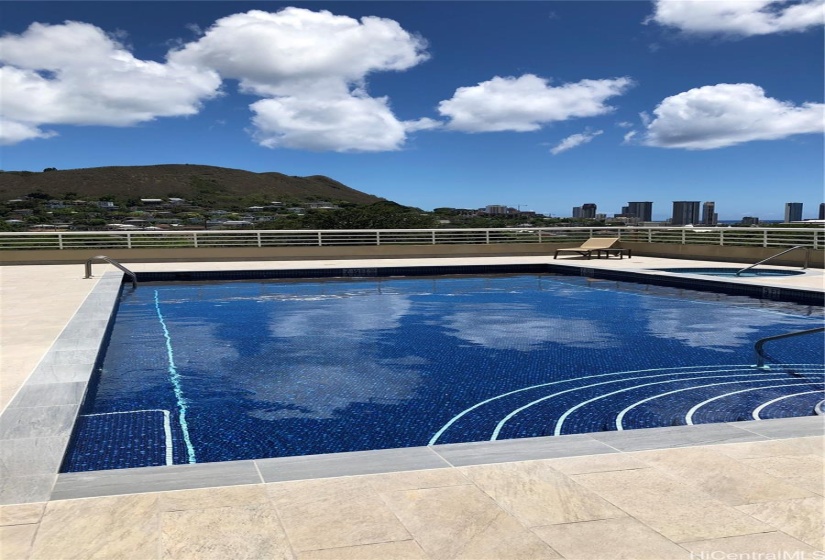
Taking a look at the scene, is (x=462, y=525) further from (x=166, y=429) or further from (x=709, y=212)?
(x=709, y=212)

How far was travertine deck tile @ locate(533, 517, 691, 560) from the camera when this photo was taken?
1.79m

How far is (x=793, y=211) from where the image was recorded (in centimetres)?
2150

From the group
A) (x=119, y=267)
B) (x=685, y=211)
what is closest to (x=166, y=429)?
(x=119, y=267)

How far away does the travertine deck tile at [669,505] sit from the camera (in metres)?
1.93

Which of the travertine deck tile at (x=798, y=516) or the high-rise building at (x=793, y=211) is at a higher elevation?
the high-rise building at (x=793, y=211)

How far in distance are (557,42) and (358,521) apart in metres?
23.9

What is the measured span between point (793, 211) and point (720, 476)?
889 inches

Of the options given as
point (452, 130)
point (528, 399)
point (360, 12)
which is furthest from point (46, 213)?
point (452, 130)

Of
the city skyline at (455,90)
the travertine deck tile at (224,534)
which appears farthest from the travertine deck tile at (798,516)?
the city skyline at (455,90)

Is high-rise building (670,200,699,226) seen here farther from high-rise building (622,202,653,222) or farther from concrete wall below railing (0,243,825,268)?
concrete wall below railing (0,243,825,268)

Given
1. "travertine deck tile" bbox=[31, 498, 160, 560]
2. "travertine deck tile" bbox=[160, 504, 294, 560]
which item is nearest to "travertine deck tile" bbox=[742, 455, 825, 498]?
"travertine deck tile" bbox=[160, 504, 294, 560]

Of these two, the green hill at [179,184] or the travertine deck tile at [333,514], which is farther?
the green hill at [179,184]

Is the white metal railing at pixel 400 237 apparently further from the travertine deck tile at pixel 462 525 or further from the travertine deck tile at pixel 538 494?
the travertine deck tile at pixel 462 525

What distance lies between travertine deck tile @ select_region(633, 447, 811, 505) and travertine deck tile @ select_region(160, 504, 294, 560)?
1.43 metres
